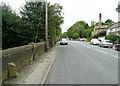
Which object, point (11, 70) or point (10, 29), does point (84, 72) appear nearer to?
point (11, 70)

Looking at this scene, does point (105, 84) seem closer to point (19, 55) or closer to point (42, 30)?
point (19, 55)

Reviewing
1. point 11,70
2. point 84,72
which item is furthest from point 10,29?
point 11,70

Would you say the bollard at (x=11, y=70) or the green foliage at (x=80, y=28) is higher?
the green foliage at (x=80, y=28)

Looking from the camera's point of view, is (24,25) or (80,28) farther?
(80,28)

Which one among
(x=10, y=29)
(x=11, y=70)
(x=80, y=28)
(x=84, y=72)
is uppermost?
(x=80, y=28)

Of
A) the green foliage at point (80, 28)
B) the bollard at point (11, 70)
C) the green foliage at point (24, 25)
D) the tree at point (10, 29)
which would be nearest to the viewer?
the bollard at point (11, 70)

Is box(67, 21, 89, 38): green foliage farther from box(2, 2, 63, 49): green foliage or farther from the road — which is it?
the road

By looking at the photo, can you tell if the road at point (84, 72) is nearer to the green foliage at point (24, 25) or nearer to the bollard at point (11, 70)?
the bollard at point (11, 70)

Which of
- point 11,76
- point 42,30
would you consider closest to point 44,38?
point 42,30

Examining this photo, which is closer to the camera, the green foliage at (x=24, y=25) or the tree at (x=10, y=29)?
the tree at (x=10, y=29)

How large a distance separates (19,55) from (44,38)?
78.3 feet

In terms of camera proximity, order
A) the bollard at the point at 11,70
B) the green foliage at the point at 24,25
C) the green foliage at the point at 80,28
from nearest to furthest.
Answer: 1. the bollard at the point at 11,70
2. the green foliage at the point at 24,25
3. the green foliage at the point at 80,28

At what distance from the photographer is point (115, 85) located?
1040 centimetres

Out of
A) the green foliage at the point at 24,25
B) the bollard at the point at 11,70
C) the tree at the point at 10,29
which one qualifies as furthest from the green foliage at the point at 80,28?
the bollard at the point at 11,70
